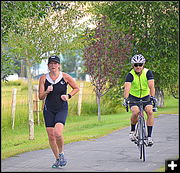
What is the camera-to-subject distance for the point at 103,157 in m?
11.2

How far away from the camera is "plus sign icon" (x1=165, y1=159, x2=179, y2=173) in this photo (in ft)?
30.9

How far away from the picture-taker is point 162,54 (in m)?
31.1

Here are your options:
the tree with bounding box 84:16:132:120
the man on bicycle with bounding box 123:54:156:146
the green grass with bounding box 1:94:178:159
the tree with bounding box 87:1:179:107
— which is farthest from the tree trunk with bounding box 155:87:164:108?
the man on bicycle with bounding box 123:54:156:146

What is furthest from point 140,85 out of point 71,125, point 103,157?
point 71,125

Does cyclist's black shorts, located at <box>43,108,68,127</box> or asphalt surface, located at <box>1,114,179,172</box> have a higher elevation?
cyclist's black shorts, located at <box>43,108,68,127</box>

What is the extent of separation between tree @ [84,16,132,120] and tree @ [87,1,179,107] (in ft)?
17.9

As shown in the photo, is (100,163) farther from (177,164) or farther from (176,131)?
(176,131)

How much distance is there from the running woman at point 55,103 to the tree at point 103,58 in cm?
1240

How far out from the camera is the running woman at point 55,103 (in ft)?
32.4

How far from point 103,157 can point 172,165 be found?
179 cm

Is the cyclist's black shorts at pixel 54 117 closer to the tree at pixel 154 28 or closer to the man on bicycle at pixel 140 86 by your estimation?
the man on bicycle at pixel 140 86

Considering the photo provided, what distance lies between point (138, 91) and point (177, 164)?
182 centimetres

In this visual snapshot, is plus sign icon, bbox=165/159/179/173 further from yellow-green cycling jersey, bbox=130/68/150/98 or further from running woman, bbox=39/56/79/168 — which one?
running woman, bbox=39/56/79/168

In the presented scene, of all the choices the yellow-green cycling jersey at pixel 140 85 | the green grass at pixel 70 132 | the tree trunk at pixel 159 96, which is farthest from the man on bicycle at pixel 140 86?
the tree trunk at pixel 159 96
